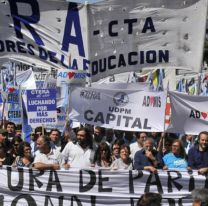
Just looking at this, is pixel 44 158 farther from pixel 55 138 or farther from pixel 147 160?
pixel 55 138

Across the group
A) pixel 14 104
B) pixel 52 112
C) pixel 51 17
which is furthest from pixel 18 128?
pixel 51 17

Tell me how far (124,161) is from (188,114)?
2.39m

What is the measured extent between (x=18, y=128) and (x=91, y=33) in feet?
14.7

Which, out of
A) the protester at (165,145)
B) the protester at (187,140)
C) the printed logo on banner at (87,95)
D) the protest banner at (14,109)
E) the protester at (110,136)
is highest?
the printed logo on banner at (87,95)

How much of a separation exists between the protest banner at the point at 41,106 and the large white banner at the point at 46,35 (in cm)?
81

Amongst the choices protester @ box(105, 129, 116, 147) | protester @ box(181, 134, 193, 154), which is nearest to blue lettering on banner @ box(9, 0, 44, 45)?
protester @ box(105, 129, 116, 147)

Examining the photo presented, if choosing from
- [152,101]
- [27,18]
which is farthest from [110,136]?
[27,18]

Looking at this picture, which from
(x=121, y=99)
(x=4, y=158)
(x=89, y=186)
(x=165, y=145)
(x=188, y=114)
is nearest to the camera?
(x=89, y=186)

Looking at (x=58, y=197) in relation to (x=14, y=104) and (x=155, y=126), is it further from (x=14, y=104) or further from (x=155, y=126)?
(x=14, y=104)

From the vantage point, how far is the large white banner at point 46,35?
483 inches

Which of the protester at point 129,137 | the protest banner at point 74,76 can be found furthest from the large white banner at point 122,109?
the protester at point 129,137

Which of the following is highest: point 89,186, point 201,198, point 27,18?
point 27,18

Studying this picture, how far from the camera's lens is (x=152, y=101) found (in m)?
12.5

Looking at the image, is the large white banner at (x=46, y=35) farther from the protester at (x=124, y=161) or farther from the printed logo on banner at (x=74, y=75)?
the protester at (x=124, y=161)
